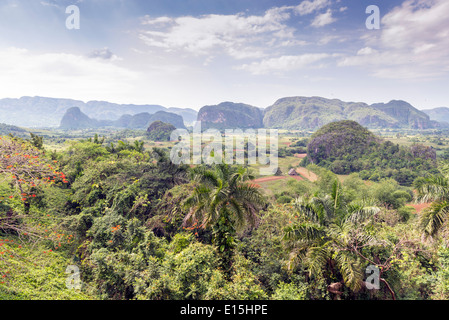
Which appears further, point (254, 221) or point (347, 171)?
point (347, 171)

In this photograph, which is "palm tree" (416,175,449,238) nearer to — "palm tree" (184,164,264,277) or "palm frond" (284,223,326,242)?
"palm frond" (284,223,326,242)

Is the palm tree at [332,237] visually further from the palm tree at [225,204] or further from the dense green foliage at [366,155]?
the dense green foliage at [366,155]

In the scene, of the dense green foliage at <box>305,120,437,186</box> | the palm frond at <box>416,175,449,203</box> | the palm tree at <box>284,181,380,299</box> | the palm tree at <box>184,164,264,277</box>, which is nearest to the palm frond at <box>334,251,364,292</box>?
the palm tree at <box>284,181,380,299</box>

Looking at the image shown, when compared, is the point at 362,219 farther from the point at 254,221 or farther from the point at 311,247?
the point at 254,221

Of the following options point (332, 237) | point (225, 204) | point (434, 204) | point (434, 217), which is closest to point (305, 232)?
point (332, 237)

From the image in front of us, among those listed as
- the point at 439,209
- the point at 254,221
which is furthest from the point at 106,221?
the point at 439,209

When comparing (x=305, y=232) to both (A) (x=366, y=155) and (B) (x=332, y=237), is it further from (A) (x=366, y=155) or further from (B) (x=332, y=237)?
(A) (x=366, y=155)
